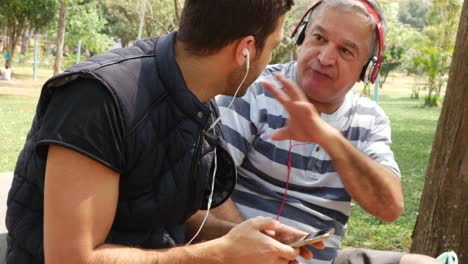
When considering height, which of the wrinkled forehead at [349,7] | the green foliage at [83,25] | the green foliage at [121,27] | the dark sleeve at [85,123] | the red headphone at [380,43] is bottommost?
the green foliage at [121,27]

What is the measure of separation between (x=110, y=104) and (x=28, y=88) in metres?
23.6

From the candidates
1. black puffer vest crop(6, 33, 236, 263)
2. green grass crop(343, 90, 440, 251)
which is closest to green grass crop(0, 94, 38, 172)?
green grass crop(343, 90, 440, 251)

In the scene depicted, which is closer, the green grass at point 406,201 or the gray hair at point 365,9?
the gray hair at point 365,9

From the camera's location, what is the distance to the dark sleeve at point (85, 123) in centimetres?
160

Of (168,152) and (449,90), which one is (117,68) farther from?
(449,90)

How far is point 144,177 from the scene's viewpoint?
1811 mm

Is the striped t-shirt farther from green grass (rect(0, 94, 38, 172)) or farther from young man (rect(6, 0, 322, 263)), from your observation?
green grass (rect(0, 94, 38, 172))

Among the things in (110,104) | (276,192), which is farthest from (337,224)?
(110,104)

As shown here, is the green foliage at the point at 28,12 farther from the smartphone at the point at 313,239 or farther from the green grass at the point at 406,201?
the smartphone at the point at 313,239

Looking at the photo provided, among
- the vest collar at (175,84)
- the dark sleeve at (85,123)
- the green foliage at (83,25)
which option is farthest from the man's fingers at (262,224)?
the green foliage at (83,25)

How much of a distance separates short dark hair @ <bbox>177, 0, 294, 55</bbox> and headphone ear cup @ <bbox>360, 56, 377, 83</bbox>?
3.03 ft

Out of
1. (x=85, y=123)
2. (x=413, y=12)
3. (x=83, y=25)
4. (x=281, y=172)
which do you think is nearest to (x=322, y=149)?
(x=281, y=172)

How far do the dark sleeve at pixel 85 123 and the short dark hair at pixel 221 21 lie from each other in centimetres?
33

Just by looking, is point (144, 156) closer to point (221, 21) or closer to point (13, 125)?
point (221, 21)
